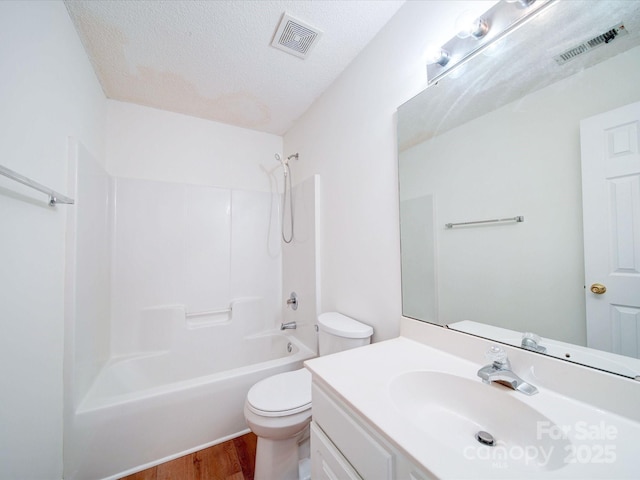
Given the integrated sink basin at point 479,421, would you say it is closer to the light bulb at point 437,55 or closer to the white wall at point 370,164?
the white wall at point 370,164

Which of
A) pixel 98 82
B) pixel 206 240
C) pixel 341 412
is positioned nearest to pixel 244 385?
pixel 341 412

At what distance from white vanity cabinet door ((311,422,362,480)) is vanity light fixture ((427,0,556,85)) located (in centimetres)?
144

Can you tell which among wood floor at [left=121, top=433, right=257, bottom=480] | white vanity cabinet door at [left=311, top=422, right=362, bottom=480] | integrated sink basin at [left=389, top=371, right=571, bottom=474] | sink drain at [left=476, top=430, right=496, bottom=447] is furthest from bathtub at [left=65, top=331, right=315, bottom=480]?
sink drain at [left=476, top=430, right=496, bottom=447]

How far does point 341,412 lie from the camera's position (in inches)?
27.9

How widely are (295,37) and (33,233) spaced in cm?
156

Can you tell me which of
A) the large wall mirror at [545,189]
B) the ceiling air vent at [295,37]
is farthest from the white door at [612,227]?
the ceiling air vent at [295,37]

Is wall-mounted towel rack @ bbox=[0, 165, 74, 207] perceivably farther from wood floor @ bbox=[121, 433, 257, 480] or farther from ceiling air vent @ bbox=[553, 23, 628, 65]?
ceiling air vent @ bbox=[553, 23, 628, 65]

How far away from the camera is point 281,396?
1224mm

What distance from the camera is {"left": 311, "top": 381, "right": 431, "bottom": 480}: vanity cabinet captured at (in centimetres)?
55

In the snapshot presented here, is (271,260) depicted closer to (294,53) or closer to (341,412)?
(294,53)

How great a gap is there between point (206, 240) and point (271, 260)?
0.64m

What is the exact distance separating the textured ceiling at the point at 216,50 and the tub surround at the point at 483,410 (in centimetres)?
Result: 162

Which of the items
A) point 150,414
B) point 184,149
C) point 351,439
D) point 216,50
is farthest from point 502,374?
point 184,149

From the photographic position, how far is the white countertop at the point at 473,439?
446 mm
